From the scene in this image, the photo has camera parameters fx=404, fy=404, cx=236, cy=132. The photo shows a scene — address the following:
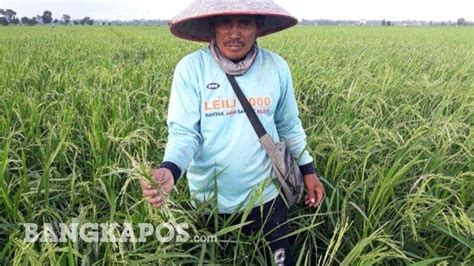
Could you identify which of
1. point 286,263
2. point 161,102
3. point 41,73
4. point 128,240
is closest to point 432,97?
point 161,102

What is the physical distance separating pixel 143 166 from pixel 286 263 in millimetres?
889

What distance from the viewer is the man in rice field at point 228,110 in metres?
1.48

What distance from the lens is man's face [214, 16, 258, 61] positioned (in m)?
1.50

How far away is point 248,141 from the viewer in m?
1.55

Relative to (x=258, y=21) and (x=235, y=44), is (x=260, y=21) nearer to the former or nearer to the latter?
(x=258, y=21)

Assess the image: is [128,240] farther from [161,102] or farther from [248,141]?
[161,102]

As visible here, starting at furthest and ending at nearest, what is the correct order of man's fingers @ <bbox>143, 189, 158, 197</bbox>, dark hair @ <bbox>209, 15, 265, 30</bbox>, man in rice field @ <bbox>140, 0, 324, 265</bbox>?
dark hair @ <bbox>209, 15, 265, 30</bbox> → man in rice field @ <bbox>140, 0, 324, 265</bbox> → man's fingers @ <bbox>143, 189, 158, 197</bbox>

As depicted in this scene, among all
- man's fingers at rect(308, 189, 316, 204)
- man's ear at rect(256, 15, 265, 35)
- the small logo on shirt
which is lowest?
man's fingers at rect(308, 189, 316, 204)

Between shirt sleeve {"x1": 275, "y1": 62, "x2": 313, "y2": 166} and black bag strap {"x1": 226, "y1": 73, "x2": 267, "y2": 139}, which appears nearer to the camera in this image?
black bag strap {"x1": 226, "y1": 73, "x2": 267, "y2": 139}

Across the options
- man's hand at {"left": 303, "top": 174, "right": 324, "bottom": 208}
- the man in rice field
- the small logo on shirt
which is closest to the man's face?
the man in rice field

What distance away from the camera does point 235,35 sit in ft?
4.90

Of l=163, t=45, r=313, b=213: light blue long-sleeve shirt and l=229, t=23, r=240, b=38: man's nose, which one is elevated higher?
l=229, t=23, r=240, b=38: man's nose

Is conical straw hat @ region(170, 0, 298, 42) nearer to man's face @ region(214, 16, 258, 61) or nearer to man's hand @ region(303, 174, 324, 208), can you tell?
man's face @ region(214, 16, 258, 61)

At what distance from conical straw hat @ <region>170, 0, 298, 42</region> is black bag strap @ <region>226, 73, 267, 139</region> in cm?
24
